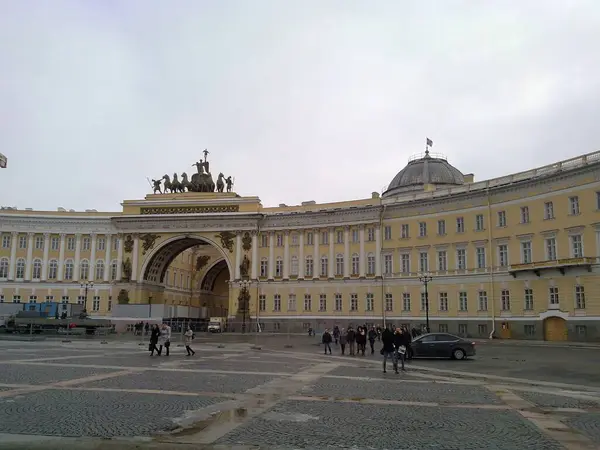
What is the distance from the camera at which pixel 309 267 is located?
6800 cm

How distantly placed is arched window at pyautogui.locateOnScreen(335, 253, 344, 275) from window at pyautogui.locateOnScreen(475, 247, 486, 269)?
16633mm

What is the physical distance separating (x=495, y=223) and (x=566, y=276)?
9.05 m

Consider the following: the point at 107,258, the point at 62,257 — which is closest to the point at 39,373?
the point at 107,258

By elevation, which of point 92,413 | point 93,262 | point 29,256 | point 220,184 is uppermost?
point 220,184

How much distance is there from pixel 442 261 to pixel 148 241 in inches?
1501

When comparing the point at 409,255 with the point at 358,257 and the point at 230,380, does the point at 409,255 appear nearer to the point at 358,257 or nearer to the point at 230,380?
the point at 358,257

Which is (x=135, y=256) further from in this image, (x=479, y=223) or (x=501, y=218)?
(x=501, y=218)

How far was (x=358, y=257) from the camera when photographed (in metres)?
65.1

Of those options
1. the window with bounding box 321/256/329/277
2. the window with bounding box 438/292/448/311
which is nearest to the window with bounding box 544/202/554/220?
the window with bounding box 438/292/448/311

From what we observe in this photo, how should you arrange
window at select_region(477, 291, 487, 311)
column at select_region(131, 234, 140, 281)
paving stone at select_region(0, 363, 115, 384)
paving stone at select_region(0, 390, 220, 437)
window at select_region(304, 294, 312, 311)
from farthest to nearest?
column at select_region(131, 234, 140, 281) < window at select_region(304, 294, 312, 311) < window at select_region(477, 291, 487, 311) < paving stone at select_region(0, 363, 115, 384) < paving stone at select_region(0, 390, 220, 437)

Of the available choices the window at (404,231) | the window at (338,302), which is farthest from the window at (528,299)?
the window at (338,302)

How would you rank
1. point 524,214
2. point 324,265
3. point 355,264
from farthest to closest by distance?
point 324,265 < point 355,264 < point 524,214

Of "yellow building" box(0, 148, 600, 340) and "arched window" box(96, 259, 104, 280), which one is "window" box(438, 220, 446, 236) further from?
"arched window" box(96, 259, 104, 280)

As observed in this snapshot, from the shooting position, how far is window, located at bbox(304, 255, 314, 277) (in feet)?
222
